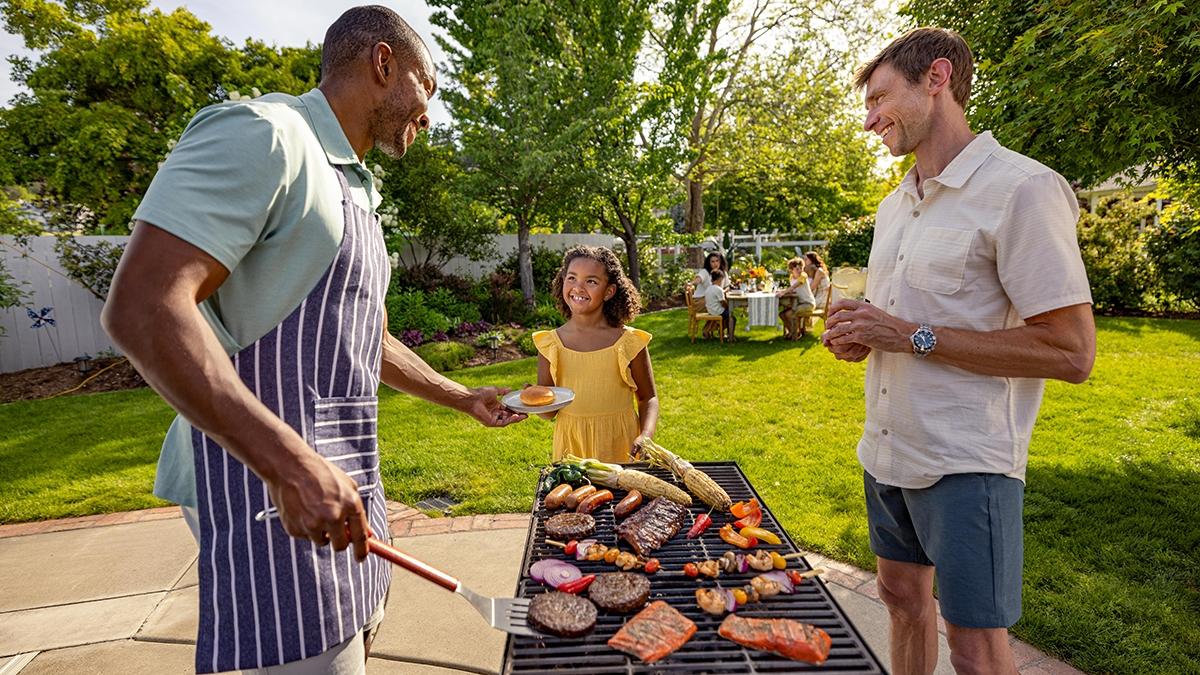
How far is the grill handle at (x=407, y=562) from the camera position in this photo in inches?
52.3

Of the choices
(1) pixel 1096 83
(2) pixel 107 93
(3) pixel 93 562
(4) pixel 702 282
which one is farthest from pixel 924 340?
(2) pixel 107 93

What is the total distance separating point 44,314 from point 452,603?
35.6 feet

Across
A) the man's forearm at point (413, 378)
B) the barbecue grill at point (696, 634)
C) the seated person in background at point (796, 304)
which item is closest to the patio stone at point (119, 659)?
the man's forearm at point (413, 378)

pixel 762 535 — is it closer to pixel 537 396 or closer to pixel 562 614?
pixel 562 614

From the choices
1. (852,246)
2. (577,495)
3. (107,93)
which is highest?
(107,93)

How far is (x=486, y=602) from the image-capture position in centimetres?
161

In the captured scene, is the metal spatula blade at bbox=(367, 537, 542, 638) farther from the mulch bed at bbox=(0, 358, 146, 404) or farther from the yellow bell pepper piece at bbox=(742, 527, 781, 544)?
the mulch bed at bbox=(0, 358, 146, 404)

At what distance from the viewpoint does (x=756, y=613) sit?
5.52ft

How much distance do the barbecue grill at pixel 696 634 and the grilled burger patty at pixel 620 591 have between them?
0.04m

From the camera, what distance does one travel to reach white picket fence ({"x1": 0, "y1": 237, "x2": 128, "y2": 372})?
9.87m

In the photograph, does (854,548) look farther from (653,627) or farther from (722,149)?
(722,149)

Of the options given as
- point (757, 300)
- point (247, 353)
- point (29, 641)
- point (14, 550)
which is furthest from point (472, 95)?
point (247, 353)

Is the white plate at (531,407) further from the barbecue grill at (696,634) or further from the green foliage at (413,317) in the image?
the green foliage at (413,317)

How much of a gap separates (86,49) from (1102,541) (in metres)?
23.7
